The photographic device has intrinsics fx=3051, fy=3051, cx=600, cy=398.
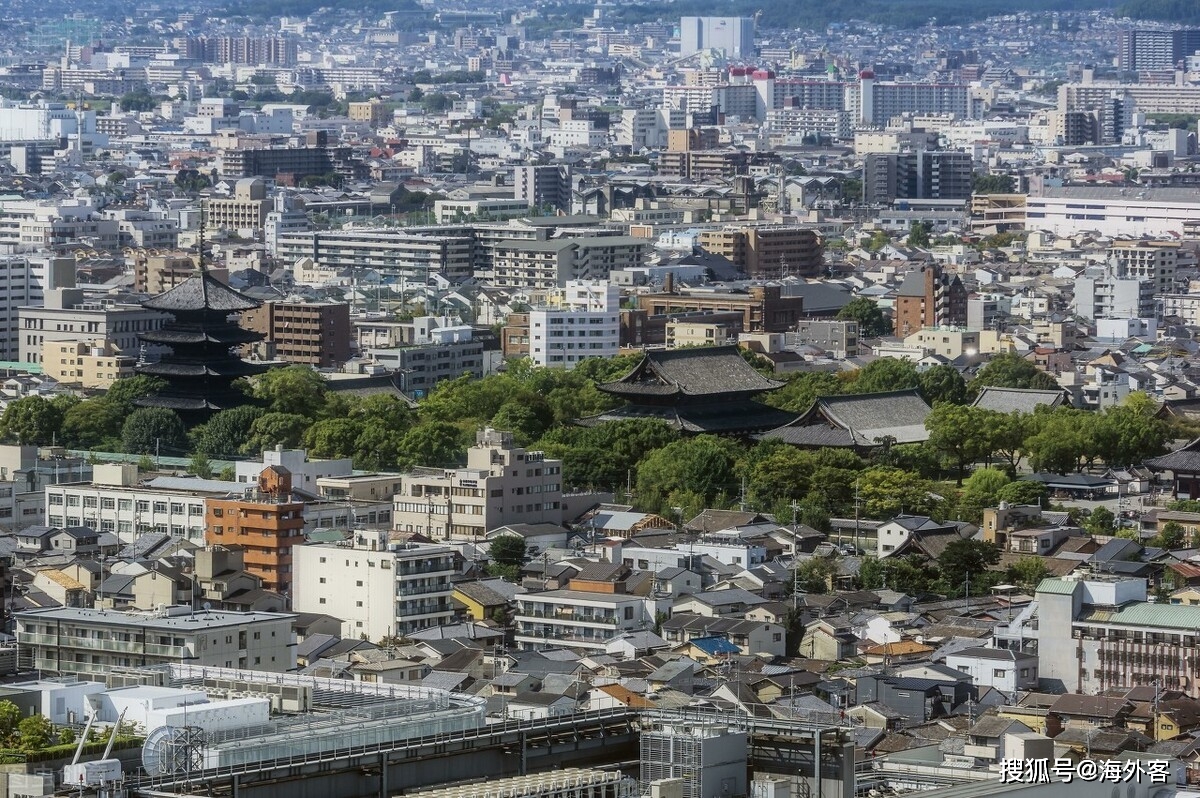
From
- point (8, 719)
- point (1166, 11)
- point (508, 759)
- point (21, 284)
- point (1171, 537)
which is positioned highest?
point (1166, 11)

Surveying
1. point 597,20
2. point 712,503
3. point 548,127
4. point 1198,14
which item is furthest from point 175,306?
point 597,20

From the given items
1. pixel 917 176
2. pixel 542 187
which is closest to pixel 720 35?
pixel 917 176

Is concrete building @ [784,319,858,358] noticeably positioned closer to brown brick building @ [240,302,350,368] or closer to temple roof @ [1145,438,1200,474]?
brown brick building @ [240,302,350,368]

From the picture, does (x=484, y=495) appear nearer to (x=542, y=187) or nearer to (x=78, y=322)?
(x=78, y=322)

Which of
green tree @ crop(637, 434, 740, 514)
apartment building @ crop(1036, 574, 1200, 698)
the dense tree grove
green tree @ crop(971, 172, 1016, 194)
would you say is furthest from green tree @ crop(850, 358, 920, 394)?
green tree @ crop(971, 172, 1016, 194)

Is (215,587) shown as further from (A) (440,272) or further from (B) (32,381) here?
(A) (440,272)

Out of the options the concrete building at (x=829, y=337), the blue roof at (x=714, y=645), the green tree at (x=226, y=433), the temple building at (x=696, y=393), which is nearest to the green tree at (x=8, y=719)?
the blue roof at (x=714, y=645)
